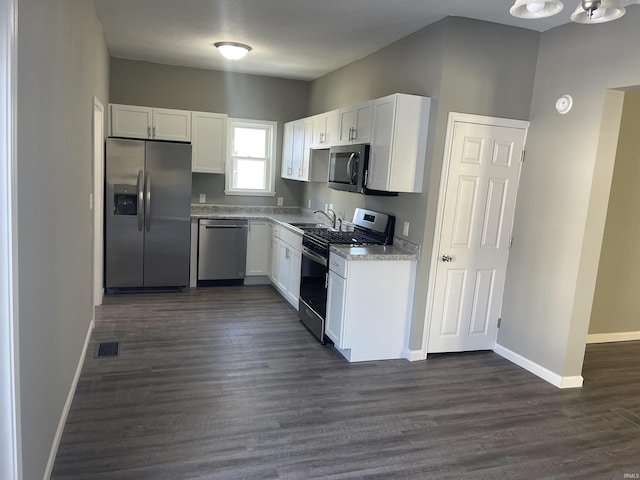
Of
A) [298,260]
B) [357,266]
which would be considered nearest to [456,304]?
[357,266]

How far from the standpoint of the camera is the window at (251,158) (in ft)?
21.0

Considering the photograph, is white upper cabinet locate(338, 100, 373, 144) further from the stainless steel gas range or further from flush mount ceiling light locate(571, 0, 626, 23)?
flush mount ceiling light locate(571, 0, 626, 23)

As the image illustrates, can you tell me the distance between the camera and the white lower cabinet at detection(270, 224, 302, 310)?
4934 millimetres

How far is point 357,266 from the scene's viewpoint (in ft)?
12.0

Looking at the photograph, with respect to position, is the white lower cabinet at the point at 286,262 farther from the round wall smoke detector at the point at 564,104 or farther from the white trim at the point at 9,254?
the white trim at the point at 9,254

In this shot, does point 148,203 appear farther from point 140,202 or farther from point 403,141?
point 403,141

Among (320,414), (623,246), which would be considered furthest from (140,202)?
(623,246)

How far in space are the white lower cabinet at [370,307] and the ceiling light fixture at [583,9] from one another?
212cm

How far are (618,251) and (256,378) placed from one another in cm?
366

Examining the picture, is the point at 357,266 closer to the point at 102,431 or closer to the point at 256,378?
the point at 256,378

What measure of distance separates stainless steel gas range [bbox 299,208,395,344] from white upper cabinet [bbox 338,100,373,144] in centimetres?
73

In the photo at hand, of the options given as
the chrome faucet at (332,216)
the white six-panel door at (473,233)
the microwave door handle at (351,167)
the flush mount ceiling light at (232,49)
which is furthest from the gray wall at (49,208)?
the chrome faucet at (332,216)

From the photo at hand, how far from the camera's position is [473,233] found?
388cm

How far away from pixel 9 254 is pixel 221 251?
426 cm
